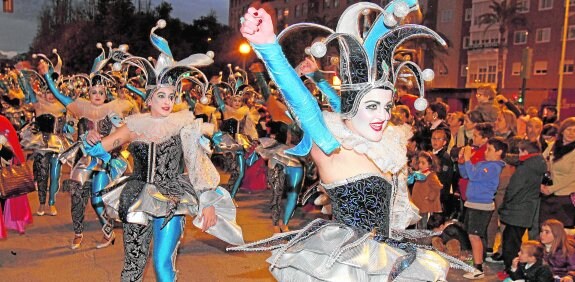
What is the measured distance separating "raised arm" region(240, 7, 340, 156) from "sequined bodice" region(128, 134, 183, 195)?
69.4 inches

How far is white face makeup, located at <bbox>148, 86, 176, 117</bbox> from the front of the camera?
14.9 ft

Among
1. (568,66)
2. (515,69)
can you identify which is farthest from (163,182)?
(515,69)

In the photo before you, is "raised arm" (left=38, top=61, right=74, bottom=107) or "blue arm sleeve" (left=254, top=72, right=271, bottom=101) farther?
"blue arm sleeve" (left=254, top=72, right=271, bottom=101)

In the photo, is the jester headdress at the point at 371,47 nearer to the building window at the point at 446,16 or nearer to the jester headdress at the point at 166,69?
the jester headdress at the point at 166,69

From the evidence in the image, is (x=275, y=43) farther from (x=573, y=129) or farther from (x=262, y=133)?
(x=262, y=133)

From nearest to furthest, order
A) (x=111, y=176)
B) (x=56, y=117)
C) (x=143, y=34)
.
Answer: (x=111, y=176), (x=56, y=117), (x=143, y=34)

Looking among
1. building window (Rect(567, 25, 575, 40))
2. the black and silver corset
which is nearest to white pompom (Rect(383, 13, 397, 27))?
the black and silver corset

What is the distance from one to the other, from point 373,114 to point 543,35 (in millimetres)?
39382

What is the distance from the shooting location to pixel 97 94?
7402mm

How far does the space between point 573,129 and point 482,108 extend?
5.22 feet

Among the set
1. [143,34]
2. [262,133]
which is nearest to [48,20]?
[143,34]

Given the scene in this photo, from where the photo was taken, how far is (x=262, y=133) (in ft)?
41.5

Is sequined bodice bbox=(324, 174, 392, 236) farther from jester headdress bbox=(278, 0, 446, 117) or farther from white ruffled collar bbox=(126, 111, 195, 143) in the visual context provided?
white ruffled collar bbox=(126, 111, 195, 143)

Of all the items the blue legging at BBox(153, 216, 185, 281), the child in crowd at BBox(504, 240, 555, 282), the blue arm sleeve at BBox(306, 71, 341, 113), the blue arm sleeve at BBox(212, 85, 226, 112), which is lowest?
the child in crowd at BBox(504, 240, 555, 282)
